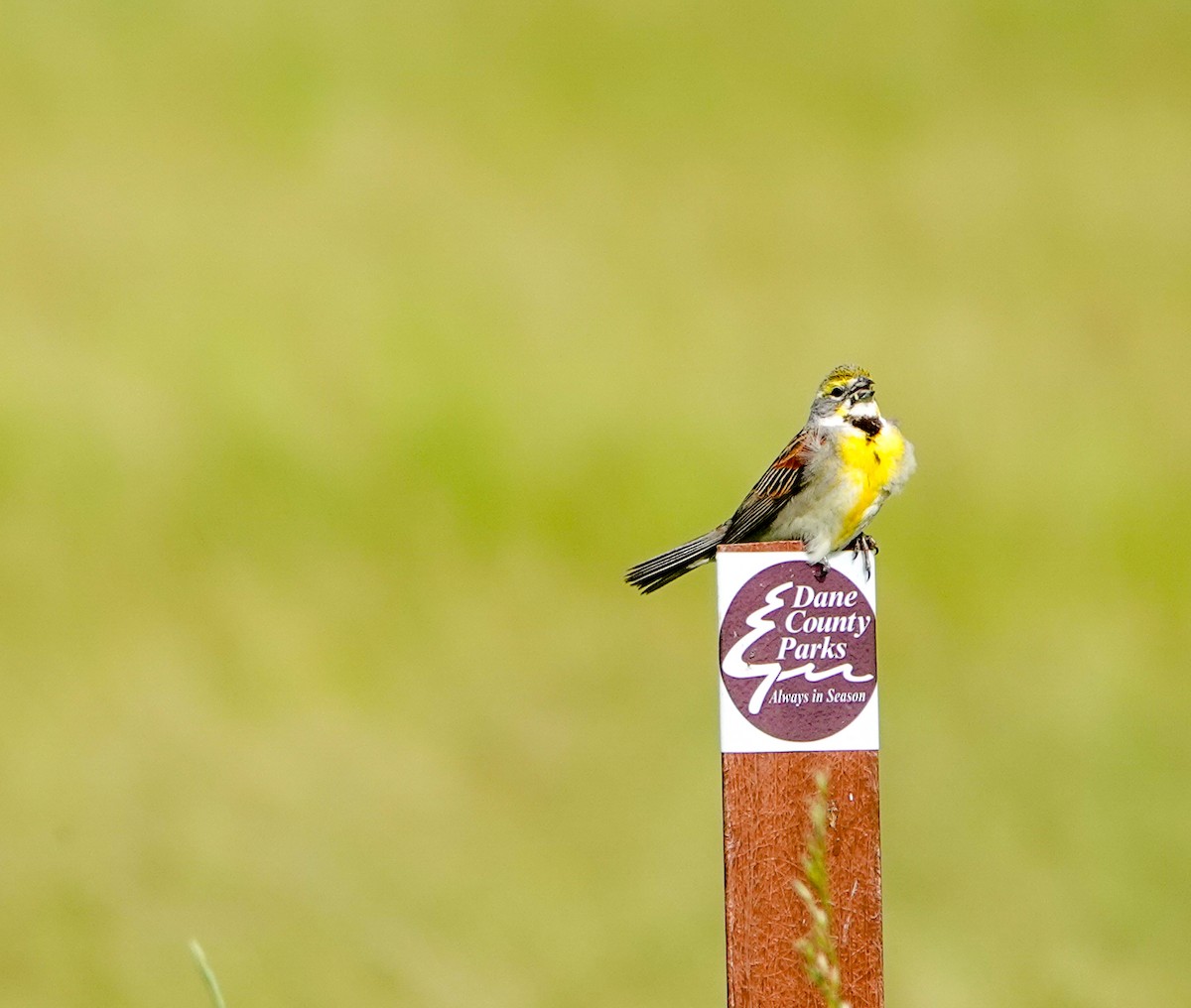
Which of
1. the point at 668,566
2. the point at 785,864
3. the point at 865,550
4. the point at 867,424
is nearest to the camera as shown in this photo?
the point at 785,864

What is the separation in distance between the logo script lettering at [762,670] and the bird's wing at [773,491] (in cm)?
152

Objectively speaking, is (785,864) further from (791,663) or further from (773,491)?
(773,491)

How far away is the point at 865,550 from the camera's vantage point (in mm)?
4484

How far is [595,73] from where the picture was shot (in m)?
11.8

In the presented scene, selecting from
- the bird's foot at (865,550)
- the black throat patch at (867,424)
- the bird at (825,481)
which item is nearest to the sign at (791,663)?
the bird's foot at (865,550)

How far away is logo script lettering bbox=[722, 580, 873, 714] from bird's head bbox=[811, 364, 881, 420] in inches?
69.6

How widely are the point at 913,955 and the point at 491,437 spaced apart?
381 cm

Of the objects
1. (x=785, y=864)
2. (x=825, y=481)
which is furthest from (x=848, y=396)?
(x=785, y=864)

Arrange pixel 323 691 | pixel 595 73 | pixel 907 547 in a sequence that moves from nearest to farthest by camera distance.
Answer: pixel 323 691 → pixel 907 547 → pixel 595 73

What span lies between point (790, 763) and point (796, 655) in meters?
0.23

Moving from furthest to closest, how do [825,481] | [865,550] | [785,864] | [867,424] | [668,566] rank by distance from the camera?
[867,424], [825,481], [668,566], [865,550], [785,864]

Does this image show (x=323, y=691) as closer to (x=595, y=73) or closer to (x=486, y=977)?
(x=486, y=977)

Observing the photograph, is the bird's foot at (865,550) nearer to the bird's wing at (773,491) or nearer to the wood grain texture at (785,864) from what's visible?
the wood grain texture at (785,864)

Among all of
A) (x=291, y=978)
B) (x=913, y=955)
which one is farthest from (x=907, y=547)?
(x=291, y=978)
